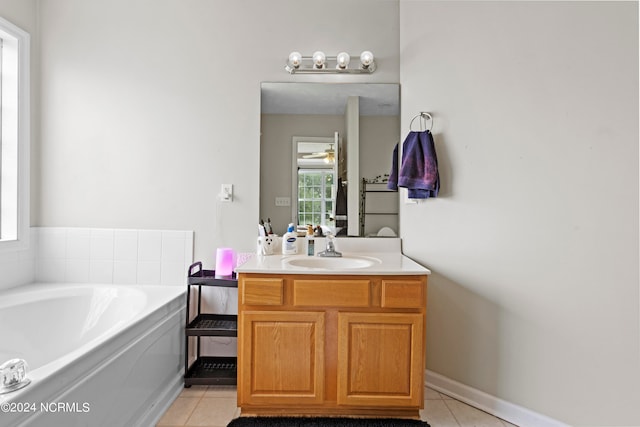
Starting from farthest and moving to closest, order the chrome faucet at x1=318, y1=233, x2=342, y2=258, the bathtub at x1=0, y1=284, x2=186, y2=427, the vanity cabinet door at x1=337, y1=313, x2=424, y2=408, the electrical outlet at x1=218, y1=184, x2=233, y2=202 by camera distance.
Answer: the electrical outlet at x1=218, y1=184, x2=233, y2=202 < the chrome faucet at x1=318, y1=233, x2=342, y2=258 < the vanity cabinet door at x1=337, y1=313, x2=424, y2=408 < the bathtub at x1=0, y1=284, x2=186, y2=427

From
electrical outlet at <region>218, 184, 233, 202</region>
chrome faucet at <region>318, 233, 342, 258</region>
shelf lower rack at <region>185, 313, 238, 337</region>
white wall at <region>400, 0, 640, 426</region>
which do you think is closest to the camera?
white wall at <region>400, 0, 640, 426</region>

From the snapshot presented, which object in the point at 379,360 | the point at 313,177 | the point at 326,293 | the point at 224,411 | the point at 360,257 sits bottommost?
the point at 224,411

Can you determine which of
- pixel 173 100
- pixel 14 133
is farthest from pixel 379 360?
pixel 14 133

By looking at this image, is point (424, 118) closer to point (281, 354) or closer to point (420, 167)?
point (420, 167)

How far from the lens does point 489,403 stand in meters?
1.68

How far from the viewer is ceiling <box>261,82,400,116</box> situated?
6.84 ft

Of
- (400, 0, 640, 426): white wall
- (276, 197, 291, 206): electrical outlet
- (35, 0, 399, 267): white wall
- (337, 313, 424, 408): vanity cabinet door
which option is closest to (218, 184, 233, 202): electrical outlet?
(35, 0, 399, 267): white wall

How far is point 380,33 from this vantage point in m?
2.10

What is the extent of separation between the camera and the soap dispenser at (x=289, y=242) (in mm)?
2006

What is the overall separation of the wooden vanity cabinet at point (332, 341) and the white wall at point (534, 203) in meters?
0.45

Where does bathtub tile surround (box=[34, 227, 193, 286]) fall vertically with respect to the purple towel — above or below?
below

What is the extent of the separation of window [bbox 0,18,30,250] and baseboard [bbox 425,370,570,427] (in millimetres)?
2749

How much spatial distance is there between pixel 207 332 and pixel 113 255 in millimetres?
882

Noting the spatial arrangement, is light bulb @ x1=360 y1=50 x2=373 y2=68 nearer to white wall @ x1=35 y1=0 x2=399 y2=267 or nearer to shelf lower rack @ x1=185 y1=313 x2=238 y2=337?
white wall @ x1=35 y1=0 x2=399 y2=267
